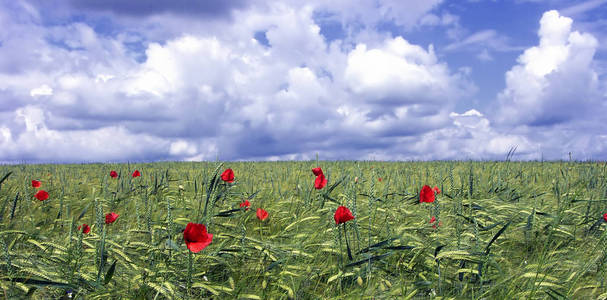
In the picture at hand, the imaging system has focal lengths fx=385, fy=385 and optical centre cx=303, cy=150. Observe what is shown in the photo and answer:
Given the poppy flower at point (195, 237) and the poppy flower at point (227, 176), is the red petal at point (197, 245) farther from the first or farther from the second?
the poppy flower at point (227, 176)

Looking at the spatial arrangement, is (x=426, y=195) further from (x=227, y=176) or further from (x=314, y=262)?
(x=227, y=176)

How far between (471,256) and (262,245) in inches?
44.1

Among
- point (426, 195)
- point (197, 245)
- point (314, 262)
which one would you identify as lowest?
point (314, 262)

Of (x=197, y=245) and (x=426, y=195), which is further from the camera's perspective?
(x=426, y=195)

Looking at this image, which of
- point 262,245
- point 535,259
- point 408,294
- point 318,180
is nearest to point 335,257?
point 262,245

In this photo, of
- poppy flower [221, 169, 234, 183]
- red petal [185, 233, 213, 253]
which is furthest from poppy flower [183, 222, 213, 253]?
poppy flower [221, 169, 234, 183]

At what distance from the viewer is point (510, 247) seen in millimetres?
2684

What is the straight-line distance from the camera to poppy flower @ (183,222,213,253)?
1552mm

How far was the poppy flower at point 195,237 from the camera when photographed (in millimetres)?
1552

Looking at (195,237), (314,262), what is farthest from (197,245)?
(314,262)

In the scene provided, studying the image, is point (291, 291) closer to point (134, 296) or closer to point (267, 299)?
point (267, 299)

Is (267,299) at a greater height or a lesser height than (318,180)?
lesser

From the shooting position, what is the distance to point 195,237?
1.58 meters

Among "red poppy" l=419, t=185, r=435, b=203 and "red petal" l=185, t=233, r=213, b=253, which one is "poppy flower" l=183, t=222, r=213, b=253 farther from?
"red poppy" l=419, t=185, r=435, b=203
